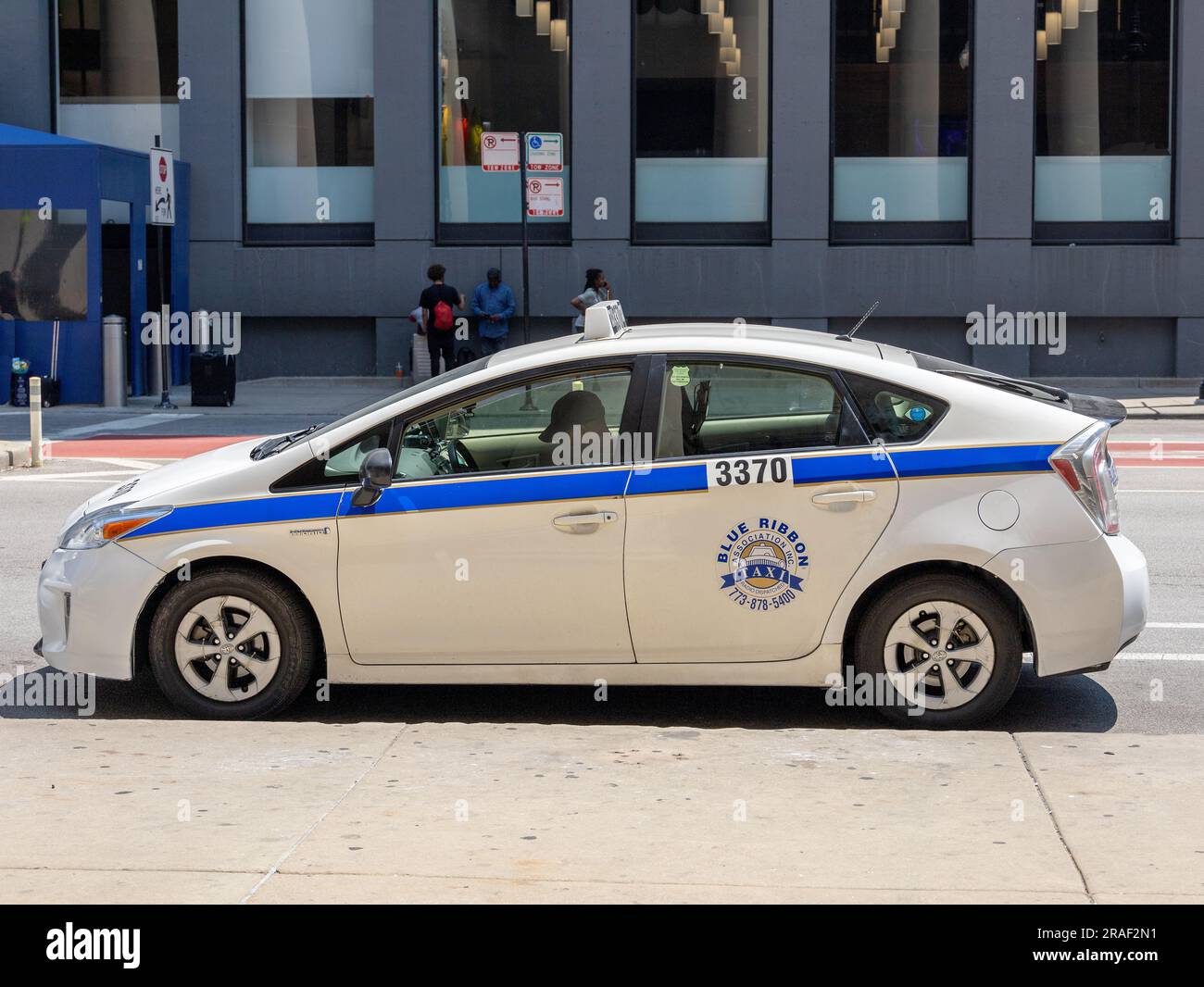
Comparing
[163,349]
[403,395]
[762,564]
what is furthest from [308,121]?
[762,564]

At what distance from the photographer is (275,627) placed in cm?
667

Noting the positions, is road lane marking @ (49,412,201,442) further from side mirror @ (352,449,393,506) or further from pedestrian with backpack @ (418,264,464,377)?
side mirror @ (352,449,393,506)

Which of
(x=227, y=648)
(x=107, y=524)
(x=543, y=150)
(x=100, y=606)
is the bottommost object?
(x=227, y=648)

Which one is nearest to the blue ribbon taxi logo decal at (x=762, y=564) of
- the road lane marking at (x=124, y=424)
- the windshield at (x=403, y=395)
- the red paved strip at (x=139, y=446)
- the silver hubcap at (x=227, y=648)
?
the windshield at (x=403, y=395)

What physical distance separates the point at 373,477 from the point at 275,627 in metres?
0.71

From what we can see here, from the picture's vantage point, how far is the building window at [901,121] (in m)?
25.1

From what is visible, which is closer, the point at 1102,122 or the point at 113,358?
the point at 113,358

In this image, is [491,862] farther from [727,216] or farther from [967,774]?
[727,216]

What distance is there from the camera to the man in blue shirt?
24516mm

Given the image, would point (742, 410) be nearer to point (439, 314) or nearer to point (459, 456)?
point (459, 456)

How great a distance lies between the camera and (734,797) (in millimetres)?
5465

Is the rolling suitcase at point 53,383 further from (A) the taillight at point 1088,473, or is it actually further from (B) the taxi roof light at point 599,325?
(A) the taillight at point 1088,473

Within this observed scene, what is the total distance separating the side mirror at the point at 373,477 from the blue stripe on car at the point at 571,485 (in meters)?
0.03

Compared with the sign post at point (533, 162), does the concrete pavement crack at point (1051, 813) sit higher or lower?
lower
